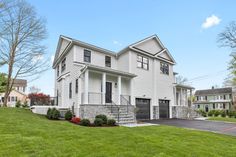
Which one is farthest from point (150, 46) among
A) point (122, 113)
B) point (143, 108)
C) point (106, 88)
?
point (122, 113)

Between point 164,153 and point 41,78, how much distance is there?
73.4 feet

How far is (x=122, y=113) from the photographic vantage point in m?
15.4

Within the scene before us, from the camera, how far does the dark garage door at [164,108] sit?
72.1 feet

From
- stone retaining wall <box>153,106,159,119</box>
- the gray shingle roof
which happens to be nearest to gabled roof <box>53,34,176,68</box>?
stone retaining wall <box>153,106,159,119</box>

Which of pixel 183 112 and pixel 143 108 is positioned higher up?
pixel 143 108

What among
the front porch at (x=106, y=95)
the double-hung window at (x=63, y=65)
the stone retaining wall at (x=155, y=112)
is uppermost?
the double-hung window at (x=63, y=65)

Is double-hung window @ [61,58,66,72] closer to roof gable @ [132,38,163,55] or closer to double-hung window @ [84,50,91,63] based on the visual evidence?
double-hung window @ [84,50,91,63]

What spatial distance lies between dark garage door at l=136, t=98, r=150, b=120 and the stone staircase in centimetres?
298

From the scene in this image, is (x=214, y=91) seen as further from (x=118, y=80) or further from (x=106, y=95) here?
(x=106, y=95)

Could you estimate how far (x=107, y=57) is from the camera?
64.3ft

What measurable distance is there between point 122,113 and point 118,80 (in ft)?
9.96

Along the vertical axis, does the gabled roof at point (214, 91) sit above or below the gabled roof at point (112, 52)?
below

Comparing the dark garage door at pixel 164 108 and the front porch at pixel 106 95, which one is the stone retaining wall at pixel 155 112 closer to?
the dark garage door at pixel 164 108

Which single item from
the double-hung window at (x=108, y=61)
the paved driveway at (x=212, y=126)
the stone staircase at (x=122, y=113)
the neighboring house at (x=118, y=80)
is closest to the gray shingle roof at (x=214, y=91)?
the neighboring house at (x=118, y=80)
